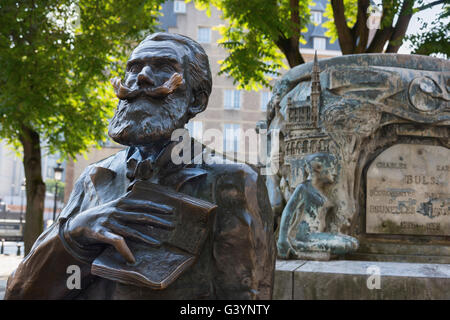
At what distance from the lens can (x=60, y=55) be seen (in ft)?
42.6

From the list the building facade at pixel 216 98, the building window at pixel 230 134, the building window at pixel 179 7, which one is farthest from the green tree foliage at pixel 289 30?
the building window at pixel 179 7

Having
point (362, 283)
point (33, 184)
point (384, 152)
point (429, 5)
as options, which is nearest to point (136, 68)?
point (362, 283)

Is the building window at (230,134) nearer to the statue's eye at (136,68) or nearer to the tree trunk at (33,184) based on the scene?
the tree trunk at (33,184)

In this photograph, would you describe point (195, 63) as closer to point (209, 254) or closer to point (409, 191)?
point (209, 254)

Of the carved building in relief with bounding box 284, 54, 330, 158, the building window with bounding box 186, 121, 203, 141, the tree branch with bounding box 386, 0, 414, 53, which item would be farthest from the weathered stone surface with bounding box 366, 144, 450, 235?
the building window with bounding box 186, 121, 203, 141

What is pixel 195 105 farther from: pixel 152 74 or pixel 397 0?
pixel 397 0

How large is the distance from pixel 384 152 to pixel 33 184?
34.2 ft

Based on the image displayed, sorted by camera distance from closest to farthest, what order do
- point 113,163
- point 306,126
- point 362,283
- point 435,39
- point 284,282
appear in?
1. point 113,163
2. point 362,283
3. point 284,282
4. point 306,126
5. point 435,39

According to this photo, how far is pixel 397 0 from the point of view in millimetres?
11109

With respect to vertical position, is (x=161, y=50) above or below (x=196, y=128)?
below

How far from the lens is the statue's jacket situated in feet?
6.43
